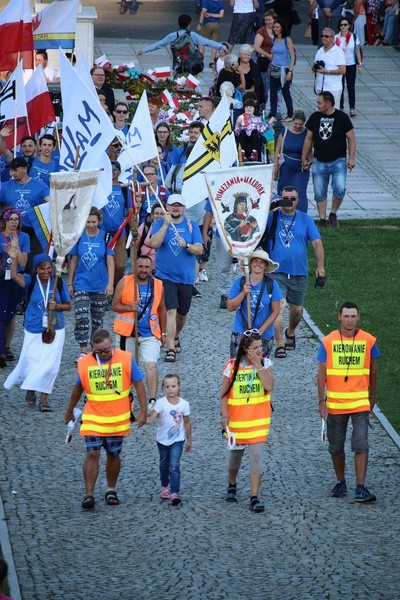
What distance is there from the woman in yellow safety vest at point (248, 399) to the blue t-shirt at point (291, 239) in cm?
448

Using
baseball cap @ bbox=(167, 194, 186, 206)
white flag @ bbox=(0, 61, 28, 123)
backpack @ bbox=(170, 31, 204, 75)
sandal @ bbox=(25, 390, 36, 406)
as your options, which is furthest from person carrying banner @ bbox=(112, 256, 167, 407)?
backpack @ bbox=(170, 31, 204, 75)

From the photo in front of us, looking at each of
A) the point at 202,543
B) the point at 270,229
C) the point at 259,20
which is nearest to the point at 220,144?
the point at 270,229

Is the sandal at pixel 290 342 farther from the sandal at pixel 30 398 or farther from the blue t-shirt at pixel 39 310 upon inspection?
the sandal at pixel 30 398

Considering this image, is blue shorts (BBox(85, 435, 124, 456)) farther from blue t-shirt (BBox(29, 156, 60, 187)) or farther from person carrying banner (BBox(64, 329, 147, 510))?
blue t-shirt (BBox(29, 156, 60, 187))

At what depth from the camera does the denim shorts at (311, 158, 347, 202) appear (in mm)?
21844

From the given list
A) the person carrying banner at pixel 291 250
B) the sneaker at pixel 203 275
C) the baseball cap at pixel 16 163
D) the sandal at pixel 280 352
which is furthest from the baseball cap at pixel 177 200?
the sneaker at pixel 203 275

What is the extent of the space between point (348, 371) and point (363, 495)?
40.0 inches

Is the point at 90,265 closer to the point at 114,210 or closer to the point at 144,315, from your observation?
the point at 144,315

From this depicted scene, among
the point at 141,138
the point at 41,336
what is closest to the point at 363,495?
the point at 41,336

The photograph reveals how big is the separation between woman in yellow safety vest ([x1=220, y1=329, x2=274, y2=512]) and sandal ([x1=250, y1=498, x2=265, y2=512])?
0.02m

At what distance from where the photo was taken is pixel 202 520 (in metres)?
11.6

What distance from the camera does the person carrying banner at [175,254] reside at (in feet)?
52.2

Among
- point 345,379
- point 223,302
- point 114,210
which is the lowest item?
point 223,302

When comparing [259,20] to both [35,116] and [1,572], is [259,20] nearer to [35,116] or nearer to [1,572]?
[35,116]
